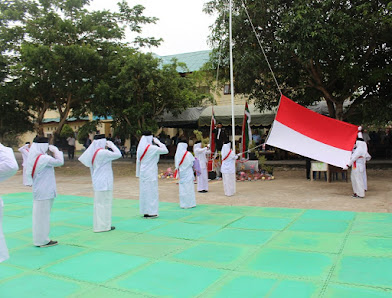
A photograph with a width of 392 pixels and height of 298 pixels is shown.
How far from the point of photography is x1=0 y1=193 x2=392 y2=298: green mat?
3973mm

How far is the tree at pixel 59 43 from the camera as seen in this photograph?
16.6 m

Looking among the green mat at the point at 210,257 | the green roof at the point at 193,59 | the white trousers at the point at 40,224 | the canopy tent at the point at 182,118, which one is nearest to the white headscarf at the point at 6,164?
the green mat at the point at 210,257

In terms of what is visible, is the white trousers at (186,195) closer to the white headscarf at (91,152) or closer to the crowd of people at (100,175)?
the crowd of people at (100,175)

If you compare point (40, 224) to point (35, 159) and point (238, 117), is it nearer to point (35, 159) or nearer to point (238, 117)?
point (35, 159)

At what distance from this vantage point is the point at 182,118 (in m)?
20.2

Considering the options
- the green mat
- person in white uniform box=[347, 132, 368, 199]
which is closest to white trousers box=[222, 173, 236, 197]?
the green mat

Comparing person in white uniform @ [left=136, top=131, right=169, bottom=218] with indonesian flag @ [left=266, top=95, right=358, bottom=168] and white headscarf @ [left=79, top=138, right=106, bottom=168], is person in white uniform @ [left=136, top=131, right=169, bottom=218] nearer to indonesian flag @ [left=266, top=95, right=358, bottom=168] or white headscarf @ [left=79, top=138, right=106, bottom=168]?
white headscarf @ [left=79, top=138, right=106, bottom=168]

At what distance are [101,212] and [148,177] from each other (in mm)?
1453

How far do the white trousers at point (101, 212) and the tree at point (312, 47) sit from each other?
317 inches

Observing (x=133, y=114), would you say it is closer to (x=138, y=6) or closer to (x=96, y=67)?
(x=96, y=67)

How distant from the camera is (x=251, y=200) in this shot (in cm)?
926

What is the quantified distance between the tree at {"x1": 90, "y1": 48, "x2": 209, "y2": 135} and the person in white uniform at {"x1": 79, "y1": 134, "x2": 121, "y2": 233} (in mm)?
10788

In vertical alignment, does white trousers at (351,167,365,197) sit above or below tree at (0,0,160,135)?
below

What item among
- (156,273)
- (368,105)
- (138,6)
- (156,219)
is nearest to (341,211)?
(156,219)
